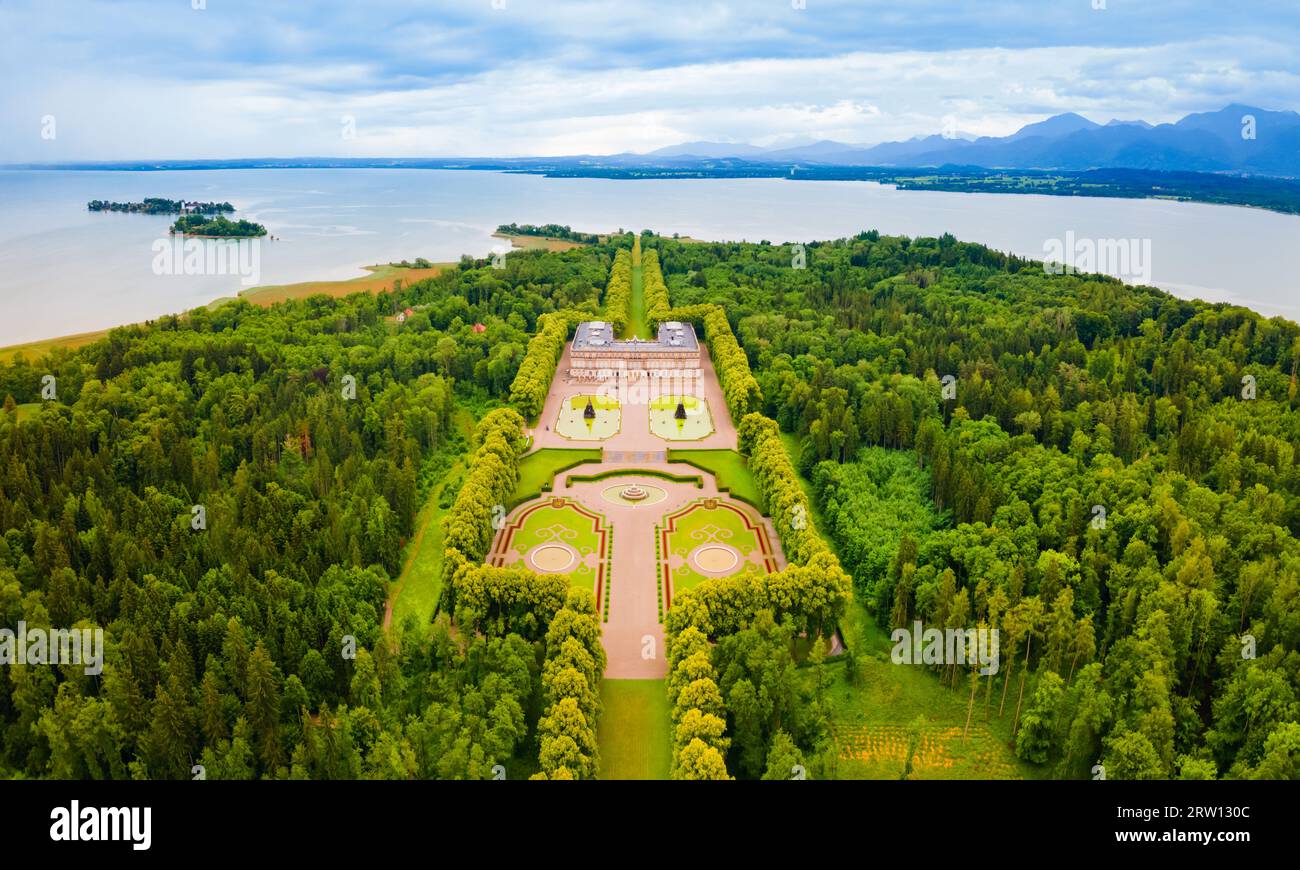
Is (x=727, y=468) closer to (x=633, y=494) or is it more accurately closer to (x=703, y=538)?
(x=633, y=494)

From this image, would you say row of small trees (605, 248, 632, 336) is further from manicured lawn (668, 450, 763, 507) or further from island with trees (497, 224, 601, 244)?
manicured lawn (668, 450, 763, 507)

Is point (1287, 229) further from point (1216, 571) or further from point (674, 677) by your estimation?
point (674, 677)

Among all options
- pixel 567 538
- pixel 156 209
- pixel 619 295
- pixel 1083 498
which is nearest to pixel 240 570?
pixel 567 538

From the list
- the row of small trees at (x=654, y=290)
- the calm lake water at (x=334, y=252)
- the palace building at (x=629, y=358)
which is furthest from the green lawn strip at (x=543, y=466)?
the calm lake water at (x=334, y=252)

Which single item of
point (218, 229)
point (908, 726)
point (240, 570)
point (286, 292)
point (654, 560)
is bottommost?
point (908, 726)

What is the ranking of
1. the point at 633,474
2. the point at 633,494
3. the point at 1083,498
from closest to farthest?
the point at 1083,498 → the point at 633,494 → the point at 633,474
